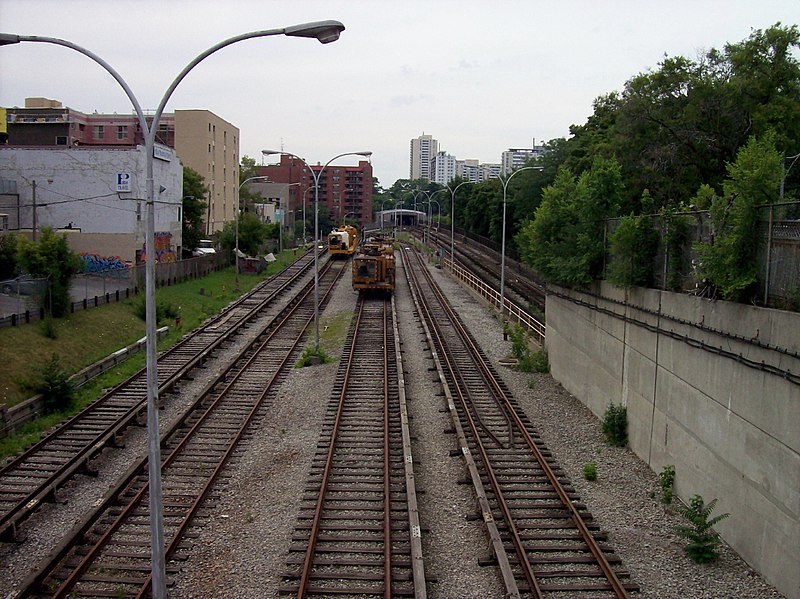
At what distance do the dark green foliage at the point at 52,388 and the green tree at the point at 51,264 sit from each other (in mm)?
7583

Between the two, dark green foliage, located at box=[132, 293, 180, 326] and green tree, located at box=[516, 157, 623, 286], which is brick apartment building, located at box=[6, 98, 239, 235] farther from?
green tree, located at box=[516, 157, 623, 286]

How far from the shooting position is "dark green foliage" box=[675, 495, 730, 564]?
1088cm

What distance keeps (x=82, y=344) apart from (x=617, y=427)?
17.0 m

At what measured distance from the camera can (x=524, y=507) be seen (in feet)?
41.1

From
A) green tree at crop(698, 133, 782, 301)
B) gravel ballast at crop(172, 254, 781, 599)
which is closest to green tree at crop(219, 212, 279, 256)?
gravel ballast at crop(172, 254, 781, 599)

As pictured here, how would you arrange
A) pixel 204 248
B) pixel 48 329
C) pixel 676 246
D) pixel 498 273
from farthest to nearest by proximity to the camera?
pixel 204 248, pixel 498 273, pixel 48 329, pixel 676 246

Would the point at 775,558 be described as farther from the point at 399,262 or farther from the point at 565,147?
the point at 399,262

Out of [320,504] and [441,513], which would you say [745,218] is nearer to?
[441,513]

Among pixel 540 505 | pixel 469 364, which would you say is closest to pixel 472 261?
pixel 469 364

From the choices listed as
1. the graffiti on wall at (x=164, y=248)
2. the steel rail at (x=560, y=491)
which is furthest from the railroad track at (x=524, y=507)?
the graffiti on wall at (x=164, y=248)

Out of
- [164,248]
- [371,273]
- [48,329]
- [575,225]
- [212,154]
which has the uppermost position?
[212,154]

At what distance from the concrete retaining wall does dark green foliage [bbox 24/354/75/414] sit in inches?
506

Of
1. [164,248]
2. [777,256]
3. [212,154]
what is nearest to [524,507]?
[777,256]

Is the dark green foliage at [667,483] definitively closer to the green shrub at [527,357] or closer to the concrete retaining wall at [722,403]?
the concrete retaining wall at [722,403]
